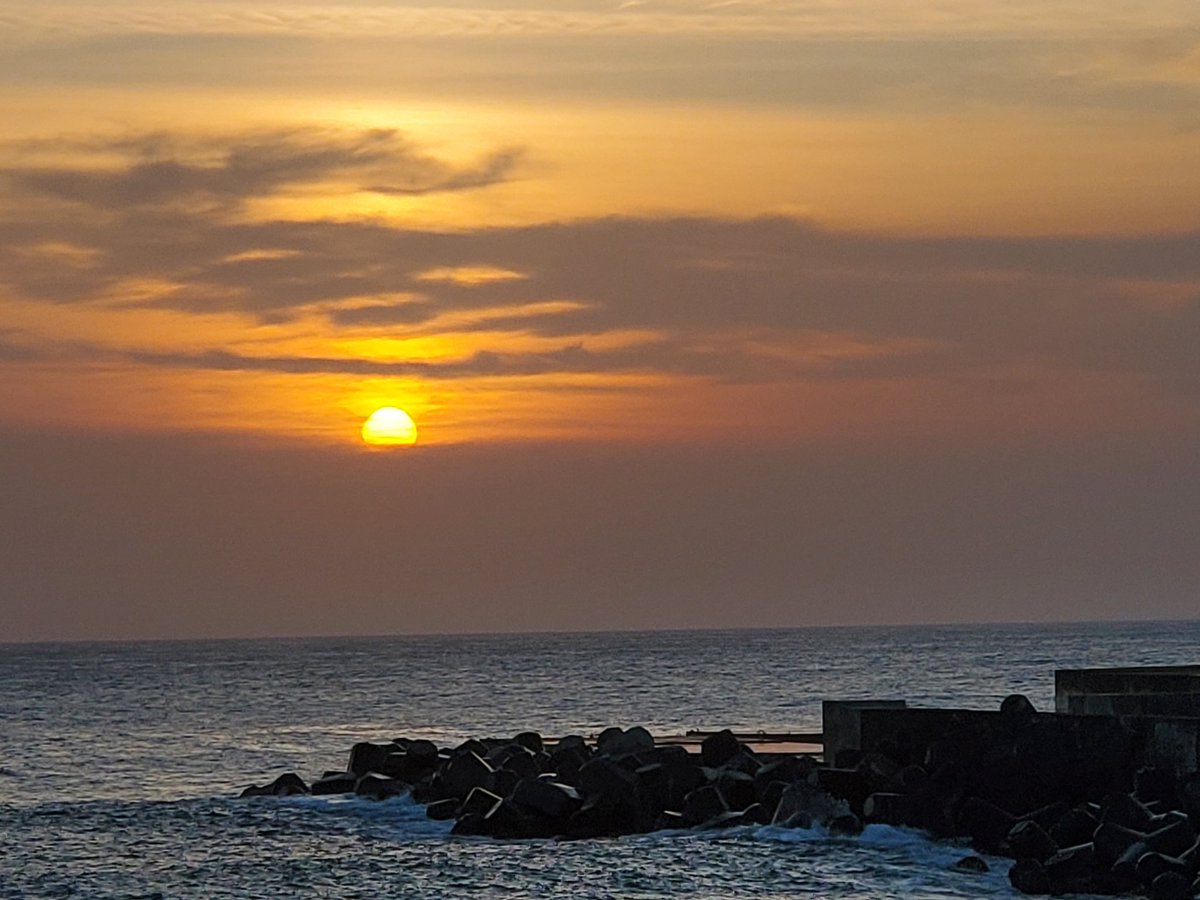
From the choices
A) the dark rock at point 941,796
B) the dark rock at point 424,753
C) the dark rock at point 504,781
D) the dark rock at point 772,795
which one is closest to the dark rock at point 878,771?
the dark rock at point 941,796

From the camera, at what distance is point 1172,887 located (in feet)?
74.9

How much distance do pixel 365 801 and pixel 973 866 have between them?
14309 millimetres

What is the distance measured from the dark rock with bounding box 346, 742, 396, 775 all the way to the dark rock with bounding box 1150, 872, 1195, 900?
63.9 ft

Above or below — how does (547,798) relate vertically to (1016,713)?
below

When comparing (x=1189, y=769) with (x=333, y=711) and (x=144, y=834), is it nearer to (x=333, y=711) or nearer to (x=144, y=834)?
(x=144, y=834)

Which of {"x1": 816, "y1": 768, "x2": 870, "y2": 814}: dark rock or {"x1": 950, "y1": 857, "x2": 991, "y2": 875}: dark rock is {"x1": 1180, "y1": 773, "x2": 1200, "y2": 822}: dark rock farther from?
{"x1": 816, "y1": 768, "x2": 870, "y2": 814}: dark rock

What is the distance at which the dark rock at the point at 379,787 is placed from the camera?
37219mm

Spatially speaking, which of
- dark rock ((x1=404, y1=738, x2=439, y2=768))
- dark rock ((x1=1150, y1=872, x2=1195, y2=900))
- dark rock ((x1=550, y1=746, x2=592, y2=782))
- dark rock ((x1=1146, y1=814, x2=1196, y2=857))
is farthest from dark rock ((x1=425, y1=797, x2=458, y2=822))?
dark rock ((x1=1150, y1=872, x2=1195, y2=900))

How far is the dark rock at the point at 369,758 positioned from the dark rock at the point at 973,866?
1595cm

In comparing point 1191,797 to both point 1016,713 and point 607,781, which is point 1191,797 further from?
point 607,781

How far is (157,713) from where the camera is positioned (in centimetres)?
8012

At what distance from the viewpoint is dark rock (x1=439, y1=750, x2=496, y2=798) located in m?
35.0

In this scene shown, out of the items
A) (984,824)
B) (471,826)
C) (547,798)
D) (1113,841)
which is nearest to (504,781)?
(471,826)

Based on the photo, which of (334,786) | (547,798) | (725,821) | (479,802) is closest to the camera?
(725,821)
